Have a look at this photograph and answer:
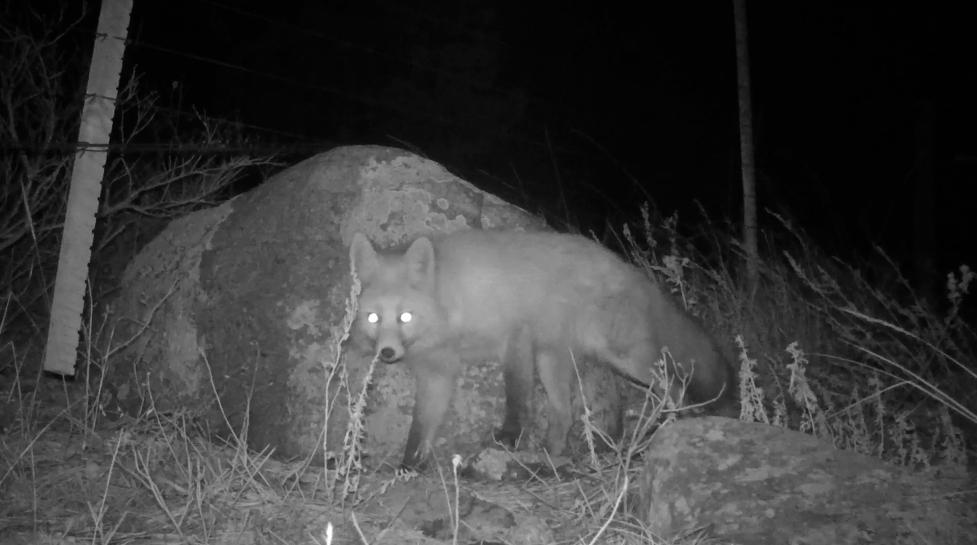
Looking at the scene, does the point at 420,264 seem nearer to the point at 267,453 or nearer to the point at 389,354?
the point at 389,354

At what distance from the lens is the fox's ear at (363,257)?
4762 millimetres

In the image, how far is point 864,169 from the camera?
11.0m

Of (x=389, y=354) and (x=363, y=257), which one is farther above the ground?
(x=363, y=257)

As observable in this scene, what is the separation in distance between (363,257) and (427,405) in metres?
0.93

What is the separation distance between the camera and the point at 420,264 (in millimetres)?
4871

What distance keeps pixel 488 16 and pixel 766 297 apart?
26.2ft

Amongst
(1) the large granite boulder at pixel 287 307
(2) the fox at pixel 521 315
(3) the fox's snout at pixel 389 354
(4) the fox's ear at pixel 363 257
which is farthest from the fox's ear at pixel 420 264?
(3) the fox's snout at pixel 389 354

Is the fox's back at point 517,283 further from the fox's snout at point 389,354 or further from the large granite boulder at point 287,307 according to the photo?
the fox's snout at point 389,354

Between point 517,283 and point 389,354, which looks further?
point 517,283

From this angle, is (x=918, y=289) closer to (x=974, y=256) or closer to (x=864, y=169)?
(x=974, y=256)

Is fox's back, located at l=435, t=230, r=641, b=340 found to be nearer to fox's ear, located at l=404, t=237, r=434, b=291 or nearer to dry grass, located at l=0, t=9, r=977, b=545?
fox's ear, located at l=404, t=237, r=434, b=291

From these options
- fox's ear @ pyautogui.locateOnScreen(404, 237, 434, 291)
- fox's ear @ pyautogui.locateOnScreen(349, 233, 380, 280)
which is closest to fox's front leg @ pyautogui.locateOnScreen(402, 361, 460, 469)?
fox's ear @ pyautogui.locateOnScreen(404, 237, 434, 291)

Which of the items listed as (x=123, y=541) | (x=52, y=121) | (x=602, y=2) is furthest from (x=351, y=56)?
(x=123, y=541)

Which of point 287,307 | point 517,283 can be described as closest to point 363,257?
point 287,307
